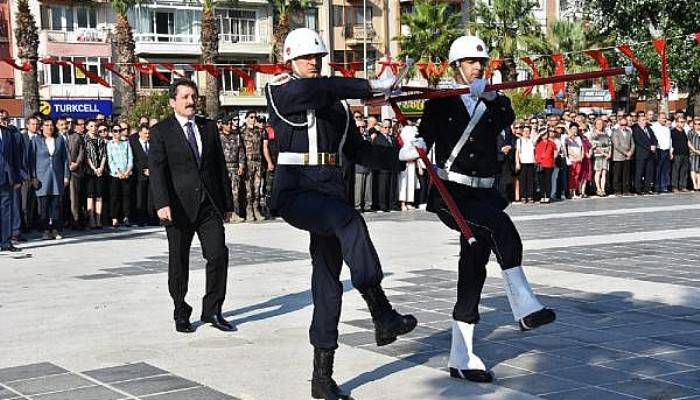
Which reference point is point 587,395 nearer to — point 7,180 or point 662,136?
point 7,180

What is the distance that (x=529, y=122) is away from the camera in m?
24.7

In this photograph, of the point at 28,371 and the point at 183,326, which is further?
the point at 183,326

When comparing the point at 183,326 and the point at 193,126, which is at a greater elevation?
the point at 193,126

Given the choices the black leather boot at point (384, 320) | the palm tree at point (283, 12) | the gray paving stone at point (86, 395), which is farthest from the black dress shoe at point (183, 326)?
the palm tree at point (283, 12)

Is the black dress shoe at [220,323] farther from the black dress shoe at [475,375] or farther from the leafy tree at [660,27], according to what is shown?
the leafy tree at [660,27]

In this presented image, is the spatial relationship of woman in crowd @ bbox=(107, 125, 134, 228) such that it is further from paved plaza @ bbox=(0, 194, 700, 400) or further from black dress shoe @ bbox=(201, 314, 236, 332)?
black dress shoe @ bbox=(201, 314, 236, 332)

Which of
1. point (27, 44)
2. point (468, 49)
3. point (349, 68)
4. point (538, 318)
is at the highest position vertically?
point (27, 44)

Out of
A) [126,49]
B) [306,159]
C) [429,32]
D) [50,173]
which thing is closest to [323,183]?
[306,159]

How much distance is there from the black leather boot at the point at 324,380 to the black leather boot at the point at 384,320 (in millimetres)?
382

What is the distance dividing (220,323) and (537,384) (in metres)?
3.06

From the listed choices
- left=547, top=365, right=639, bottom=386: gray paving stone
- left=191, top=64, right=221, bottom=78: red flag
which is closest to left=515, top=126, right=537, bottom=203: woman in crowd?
left=191, top=64, right=221, bottom=78: red flag

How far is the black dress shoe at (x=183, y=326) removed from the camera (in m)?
8.15

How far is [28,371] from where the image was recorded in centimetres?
673

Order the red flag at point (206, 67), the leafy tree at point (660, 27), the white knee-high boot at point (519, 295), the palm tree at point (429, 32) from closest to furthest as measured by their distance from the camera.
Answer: the white knee-high boot at point (519, 295), the red flag at point (206, 67), the leafy tree at point (660, 27), the palm tree at point (429, 32)
